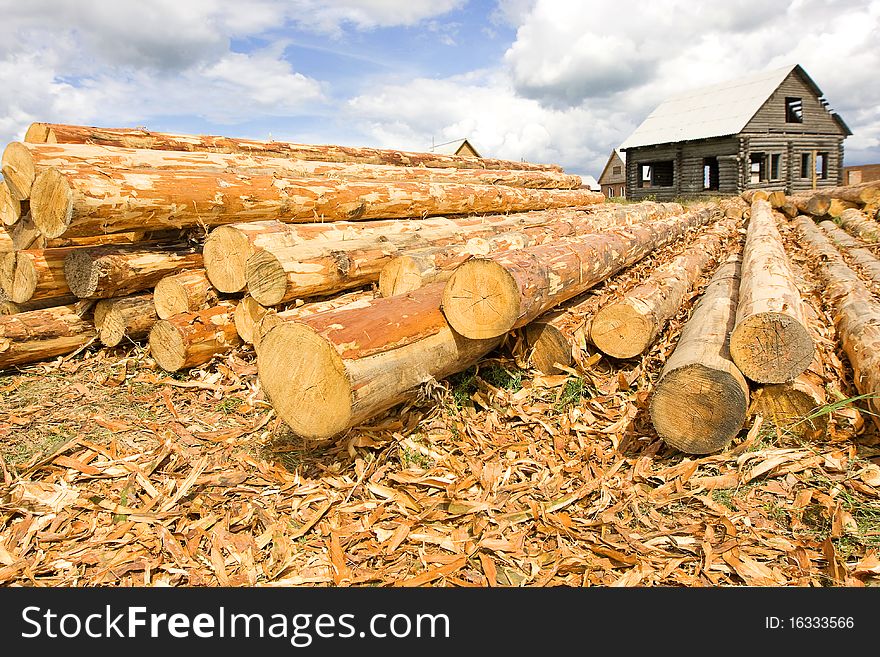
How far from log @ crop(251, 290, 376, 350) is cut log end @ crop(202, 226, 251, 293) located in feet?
1.46

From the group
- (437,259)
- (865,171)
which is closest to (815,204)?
(437,259)

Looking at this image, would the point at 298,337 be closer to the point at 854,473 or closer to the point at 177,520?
the point at 177,520

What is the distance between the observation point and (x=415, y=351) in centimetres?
367

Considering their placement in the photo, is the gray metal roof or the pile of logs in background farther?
the gray metal roof

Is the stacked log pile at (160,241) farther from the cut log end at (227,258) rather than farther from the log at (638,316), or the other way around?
the log at (638,316)

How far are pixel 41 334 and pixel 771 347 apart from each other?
22.0 feet

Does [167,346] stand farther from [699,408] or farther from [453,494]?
[699,408]

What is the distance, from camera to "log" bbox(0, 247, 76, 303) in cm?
563

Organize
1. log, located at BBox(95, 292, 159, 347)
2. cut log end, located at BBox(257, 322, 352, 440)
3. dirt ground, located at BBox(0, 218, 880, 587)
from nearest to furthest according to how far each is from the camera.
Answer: dirt ground, located at BBox(0, 218, 880, 587)
cut log end, located at BBox(257, 322, 352, 440)
log, located at BBox(95, 292, 159, 347)

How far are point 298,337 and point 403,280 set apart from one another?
1.71 m

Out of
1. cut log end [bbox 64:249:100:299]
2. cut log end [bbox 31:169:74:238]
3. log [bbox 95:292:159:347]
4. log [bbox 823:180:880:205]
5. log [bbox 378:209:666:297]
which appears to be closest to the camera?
cut log end [bbox 31:169:74:238]

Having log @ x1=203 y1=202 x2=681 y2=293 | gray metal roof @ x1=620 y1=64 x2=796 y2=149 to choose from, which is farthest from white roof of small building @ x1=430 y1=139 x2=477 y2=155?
log @ x1=203 y1=202 x2=681 y2=293

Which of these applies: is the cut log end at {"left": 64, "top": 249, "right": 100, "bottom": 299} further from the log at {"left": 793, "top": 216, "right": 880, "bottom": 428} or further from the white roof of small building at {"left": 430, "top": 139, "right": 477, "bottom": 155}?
the white roof of small building at {"left": 430, "top": 139, "right": 477, "bottom": 155}

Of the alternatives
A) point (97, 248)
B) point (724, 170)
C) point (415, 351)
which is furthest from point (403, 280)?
point (724, 170)
